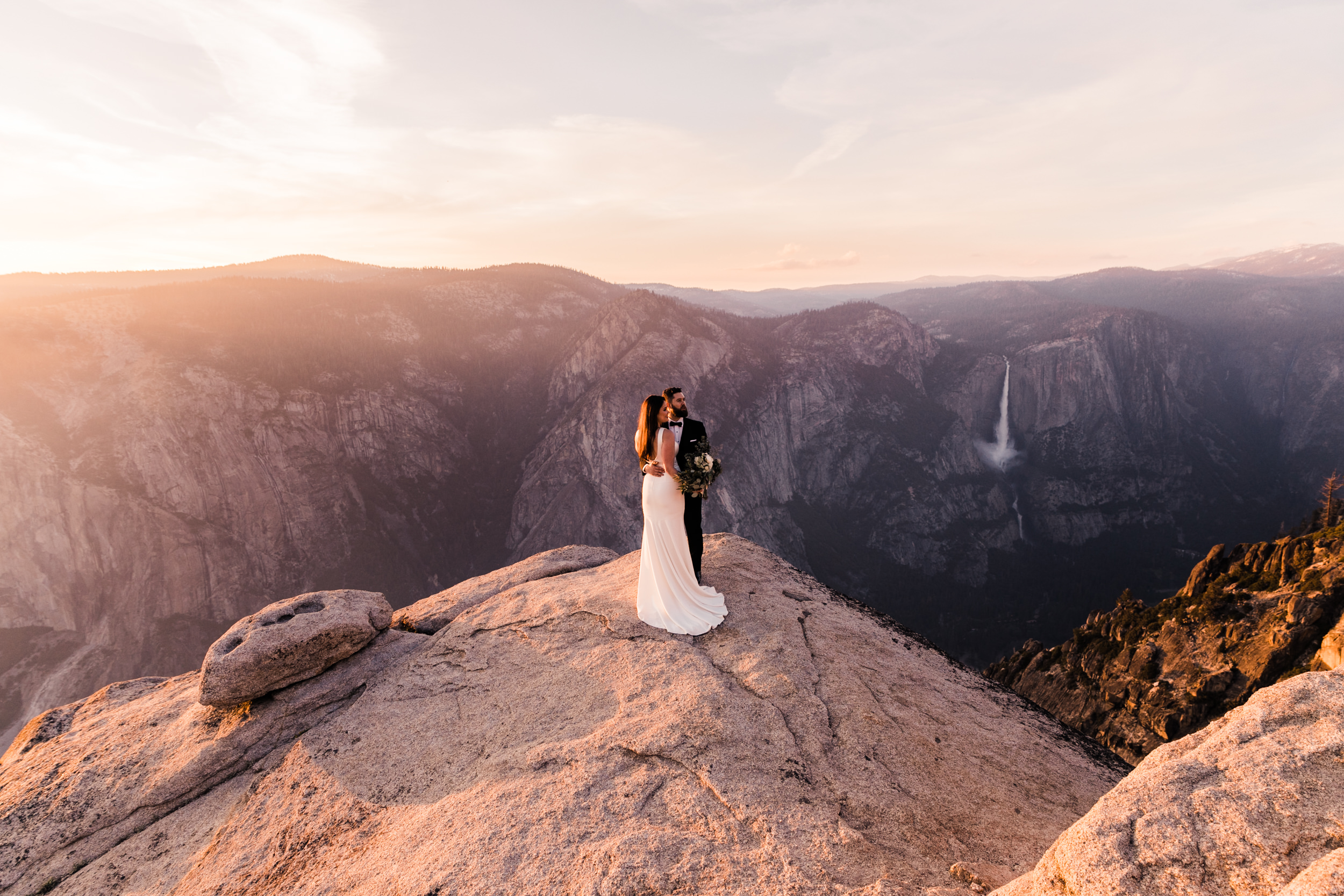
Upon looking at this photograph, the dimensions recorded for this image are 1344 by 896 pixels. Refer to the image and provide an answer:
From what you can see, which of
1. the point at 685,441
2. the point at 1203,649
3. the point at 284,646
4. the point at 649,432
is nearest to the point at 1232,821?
the point at 685,441

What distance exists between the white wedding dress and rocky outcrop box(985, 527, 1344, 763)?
18.7 m

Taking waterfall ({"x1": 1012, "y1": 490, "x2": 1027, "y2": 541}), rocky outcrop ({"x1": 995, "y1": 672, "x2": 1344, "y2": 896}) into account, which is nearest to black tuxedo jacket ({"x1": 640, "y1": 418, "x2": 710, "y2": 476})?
rocky outcrop ({"x1": 995, "y1": 672, "x2": 1344, "y2": 896})

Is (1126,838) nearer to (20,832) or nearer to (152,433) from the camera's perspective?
(20,832)

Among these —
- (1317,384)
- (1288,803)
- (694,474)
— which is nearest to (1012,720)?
(1288,803)

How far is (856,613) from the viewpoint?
10250mm

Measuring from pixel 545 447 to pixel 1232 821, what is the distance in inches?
2393

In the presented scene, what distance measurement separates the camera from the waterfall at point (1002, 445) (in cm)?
9844

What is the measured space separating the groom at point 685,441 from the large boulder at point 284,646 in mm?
6312

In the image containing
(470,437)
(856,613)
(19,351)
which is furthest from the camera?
(470,437)

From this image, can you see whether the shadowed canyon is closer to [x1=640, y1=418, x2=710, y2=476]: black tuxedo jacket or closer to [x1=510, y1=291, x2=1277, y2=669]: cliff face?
[x1=510, y1=291, x2=1277, y2=669]: cliff face

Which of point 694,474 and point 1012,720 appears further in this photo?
point 694,474

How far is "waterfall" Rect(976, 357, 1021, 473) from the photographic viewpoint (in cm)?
9844

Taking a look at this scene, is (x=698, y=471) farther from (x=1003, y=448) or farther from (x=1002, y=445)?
(x=1002, y=445)

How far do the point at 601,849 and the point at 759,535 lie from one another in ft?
196
